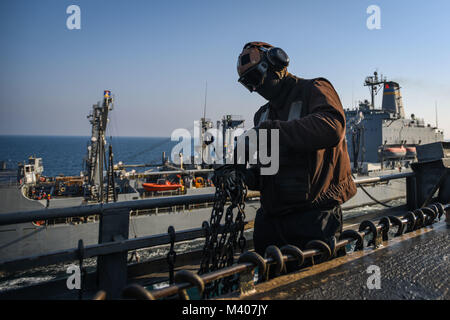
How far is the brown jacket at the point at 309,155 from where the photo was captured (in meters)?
1.74

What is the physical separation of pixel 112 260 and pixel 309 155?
5.42 ft

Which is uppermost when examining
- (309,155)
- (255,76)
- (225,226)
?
(255,76)

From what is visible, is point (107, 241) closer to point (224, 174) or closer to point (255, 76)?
point (224, 174)

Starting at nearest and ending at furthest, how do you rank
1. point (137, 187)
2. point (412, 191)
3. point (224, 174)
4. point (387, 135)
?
point (224, 174) < point (412, 191) < point (137, 187) < point (387, 135)

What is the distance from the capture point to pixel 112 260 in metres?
2.06

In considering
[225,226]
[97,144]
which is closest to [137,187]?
[97,144]

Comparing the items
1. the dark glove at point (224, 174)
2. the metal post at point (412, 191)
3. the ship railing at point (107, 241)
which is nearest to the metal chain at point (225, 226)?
the dark glove at point (224, 174)

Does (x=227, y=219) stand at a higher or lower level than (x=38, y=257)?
higher

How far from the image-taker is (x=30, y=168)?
2045 centimetres
